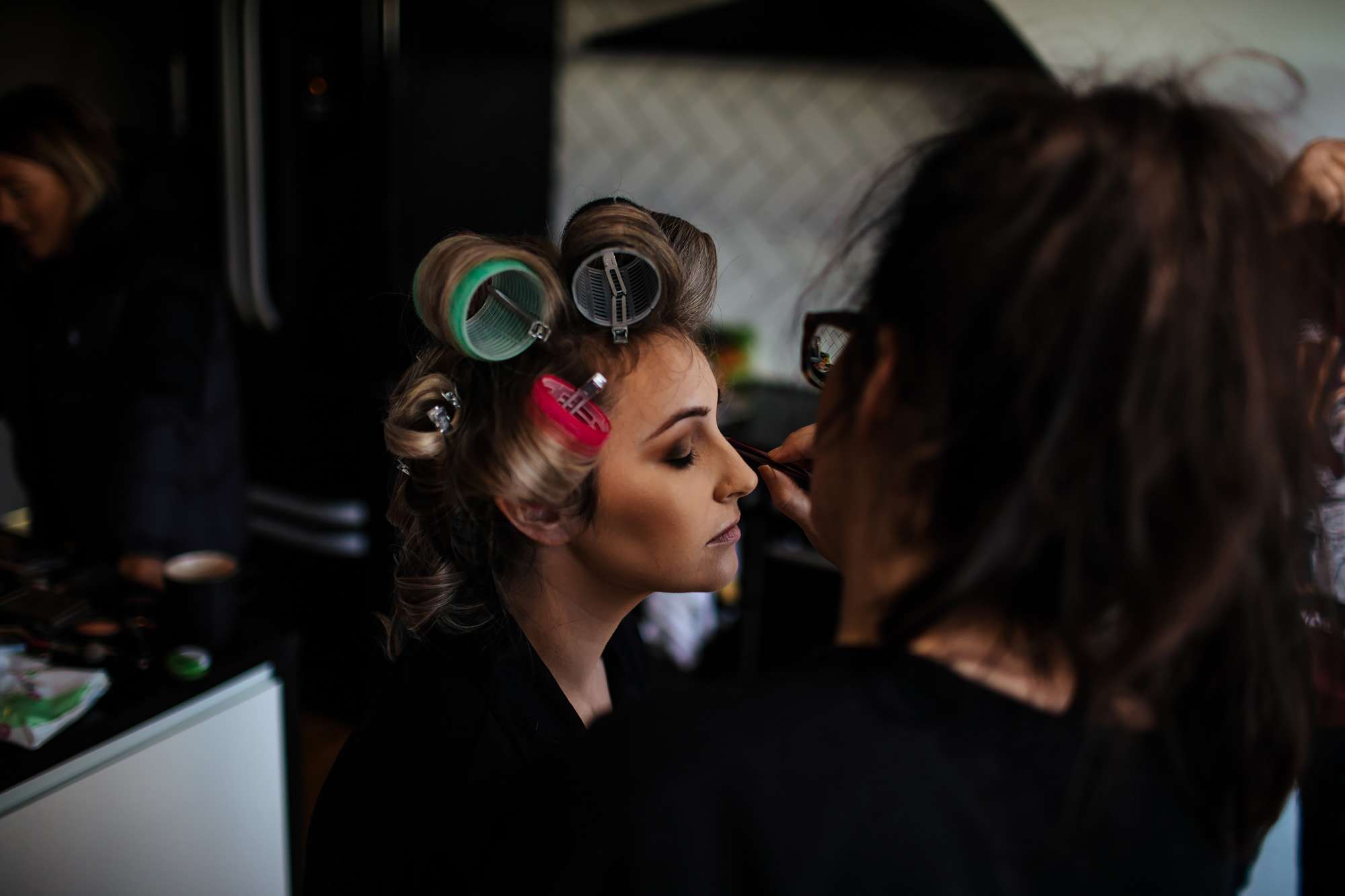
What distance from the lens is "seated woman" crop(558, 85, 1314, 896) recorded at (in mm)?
518

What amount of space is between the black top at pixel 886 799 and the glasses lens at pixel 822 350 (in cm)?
38

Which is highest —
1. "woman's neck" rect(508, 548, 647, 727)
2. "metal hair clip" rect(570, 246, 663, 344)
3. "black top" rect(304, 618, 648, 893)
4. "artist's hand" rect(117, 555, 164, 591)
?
"metal hair clip" rect(570, 246, 663, 344)

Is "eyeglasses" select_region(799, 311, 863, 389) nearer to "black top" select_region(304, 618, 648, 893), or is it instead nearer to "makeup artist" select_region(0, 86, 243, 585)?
"black top" select_region(304, 618, 648, 893)

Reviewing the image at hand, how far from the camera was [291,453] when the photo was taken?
2.72 metres

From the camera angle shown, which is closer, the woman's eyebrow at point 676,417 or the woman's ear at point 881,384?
the woman's ear at point 881,384

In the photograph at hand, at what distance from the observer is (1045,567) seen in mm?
577

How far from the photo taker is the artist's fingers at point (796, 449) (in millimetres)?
1087

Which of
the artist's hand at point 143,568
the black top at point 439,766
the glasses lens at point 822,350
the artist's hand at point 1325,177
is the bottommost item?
the artist's hand at point 143,568

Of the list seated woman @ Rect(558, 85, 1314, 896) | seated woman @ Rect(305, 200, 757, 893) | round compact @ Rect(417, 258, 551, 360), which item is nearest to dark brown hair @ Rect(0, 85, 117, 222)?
seated woman @ Rect(305, 200, 757, 893)

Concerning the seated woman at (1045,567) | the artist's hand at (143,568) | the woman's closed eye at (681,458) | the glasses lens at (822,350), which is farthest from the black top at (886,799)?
the artist's hand at (143,568)

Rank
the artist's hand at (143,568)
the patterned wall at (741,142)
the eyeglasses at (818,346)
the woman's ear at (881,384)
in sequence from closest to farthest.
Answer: the woman's ear at (881,384) < the eyeglasses at (818,346) < the artist's hand at (143,568) < the patterned wall at (741,142)

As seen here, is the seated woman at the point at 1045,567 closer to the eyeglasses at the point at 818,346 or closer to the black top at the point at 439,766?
the eyeglasses at the point at 818,346

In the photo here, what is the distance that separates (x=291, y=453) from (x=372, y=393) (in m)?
0.37

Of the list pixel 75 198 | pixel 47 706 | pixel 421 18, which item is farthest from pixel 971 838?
pixel 421 18
